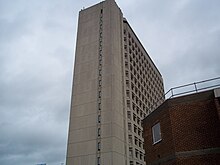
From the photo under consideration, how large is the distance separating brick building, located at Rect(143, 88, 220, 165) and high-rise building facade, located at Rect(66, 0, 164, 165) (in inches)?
1081

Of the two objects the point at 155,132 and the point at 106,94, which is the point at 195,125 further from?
the point at 106,94

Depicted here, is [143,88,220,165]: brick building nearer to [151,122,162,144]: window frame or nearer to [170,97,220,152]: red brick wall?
[170,97,220,152]: red brick wall

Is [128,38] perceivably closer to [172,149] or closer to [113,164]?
[113,164]

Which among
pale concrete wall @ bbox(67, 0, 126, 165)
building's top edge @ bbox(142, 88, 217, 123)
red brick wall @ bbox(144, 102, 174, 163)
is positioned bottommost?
red brick wall @ bbox(144, 102, 174, 163)

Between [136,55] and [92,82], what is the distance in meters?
21.9

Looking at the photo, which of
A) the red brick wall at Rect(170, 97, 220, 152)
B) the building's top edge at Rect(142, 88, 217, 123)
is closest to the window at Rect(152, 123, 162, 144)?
the building's top edge at Rect(142, 88, 217, 123)

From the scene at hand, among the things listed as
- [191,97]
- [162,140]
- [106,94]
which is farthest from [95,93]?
[191,97]

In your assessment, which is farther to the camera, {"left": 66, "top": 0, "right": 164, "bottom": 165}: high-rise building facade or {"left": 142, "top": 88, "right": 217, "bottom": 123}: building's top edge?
{"left": 66, "top": 0, "right": 164, "bottom": 165}: high-rise building facade

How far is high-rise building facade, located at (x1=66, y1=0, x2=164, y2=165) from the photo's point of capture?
45312 millimetres

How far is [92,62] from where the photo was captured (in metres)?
54.8

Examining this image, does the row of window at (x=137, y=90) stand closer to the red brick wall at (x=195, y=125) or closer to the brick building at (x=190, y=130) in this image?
the brick building at (x=190, y=130)

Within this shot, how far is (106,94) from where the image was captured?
49.2 m

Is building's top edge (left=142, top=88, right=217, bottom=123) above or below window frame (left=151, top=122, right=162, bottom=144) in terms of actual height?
above

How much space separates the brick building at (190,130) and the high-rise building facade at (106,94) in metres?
27.4
